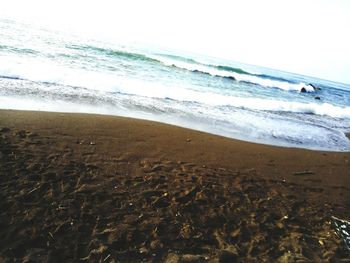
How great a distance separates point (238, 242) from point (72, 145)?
10.7 feet

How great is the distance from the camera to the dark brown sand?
2971 mm

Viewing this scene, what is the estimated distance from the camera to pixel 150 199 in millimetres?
3811

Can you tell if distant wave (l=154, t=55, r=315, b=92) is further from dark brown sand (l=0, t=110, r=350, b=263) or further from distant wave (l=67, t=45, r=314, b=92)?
dark brown sand (l=0, t=110, r=350, b=263)

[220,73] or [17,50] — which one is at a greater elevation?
[17,50]

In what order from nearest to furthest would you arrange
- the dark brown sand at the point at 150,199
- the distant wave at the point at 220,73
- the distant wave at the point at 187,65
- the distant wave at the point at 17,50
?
the dark brown sand at the point at 150,199, the distant wave at the point at 17,50, the distant wave at the point at 187,65, the distant wave at the point at 220,73

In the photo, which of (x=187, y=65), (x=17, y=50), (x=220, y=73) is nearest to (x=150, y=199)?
(x=17, y=50)

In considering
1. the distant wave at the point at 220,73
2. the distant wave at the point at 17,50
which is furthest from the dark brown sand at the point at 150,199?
the distant wave at the point at 220,73

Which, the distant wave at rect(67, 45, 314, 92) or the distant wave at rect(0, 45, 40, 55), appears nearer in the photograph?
the distant wave at rect(0, 45, 40, 55)

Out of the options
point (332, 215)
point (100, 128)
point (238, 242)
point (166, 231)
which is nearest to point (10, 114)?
point (100, 128)

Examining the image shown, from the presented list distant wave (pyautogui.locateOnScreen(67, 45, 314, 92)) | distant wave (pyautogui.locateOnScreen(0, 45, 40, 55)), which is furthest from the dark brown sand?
distant wave (pyautogui.locateOnScreen(67, 45, 314, 92))

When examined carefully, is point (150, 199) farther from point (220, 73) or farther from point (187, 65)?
point (220, 73)

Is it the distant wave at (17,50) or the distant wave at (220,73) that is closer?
the distant wave at (17,50)

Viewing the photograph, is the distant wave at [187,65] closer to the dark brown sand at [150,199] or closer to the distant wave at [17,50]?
the distant wave at [17,50]

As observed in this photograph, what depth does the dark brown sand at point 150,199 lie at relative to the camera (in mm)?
2971
